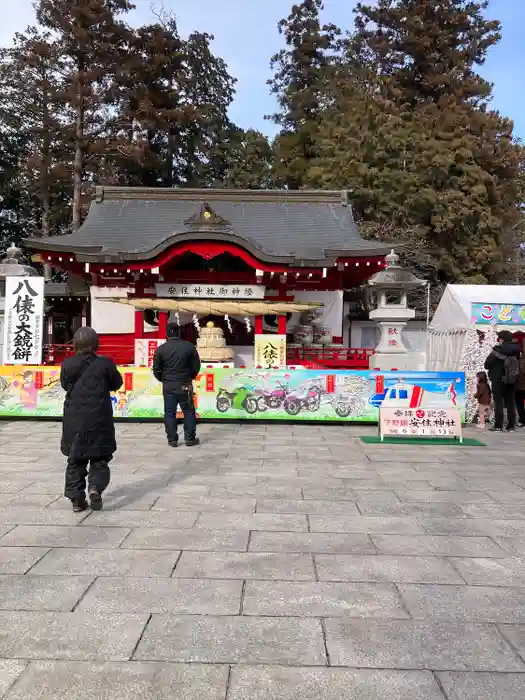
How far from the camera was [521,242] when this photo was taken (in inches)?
1075

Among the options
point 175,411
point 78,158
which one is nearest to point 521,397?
point 175,411

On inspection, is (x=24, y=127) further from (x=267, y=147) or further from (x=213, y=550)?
(x=213, y=550)

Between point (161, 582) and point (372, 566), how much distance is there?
1.31 m

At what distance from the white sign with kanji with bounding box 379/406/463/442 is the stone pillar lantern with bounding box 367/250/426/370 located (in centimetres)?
572

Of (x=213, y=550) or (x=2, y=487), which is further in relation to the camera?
(x=2, y=487)

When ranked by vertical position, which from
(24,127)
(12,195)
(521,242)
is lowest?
(521,242)

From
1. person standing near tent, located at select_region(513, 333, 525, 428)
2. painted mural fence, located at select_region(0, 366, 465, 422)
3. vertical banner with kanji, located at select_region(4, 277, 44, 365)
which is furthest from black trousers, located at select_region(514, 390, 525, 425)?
vertical banner with kanji, located at select_region(4, 277, 44, 365)

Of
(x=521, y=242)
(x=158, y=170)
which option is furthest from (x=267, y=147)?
(x=521, y=242)

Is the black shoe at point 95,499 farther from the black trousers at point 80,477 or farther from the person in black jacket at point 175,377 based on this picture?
the person in black jacket at point 175,377

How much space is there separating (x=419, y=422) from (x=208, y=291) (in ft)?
24.9

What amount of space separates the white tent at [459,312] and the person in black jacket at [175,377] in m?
5.42

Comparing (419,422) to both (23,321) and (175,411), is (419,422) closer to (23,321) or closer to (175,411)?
(175,411)

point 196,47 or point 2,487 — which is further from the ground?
point 196,47

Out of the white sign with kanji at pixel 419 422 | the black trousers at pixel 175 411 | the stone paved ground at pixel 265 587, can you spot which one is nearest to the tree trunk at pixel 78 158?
the black trousers at pixel 175 411
